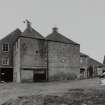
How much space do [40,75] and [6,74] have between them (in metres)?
9.20

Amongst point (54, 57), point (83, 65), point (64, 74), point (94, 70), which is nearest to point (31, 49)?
point (54, 57)

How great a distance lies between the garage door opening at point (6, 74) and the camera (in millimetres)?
37141

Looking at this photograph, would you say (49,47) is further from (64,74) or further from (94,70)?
(94,70)

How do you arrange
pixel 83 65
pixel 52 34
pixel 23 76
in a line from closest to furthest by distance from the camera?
pixel 23 76 → pixel 52 34 → pixel 83 65

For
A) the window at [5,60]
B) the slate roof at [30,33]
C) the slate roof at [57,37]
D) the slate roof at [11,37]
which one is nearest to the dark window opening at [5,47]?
the slate roof at [11,37]

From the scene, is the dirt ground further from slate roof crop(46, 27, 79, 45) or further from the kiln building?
slate roof crop(46, 27, 79, 45)

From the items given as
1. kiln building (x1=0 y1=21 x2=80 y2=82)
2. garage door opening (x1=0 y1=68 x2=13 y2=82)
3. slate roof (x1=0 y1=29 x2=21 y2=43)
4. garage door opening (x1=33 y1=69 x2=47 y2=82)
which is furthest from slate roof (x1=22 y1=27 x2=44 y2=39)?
garage door opening (x1=0 y1=68 x2=13 y2=82)

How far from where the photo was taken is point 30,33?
33.9 metres

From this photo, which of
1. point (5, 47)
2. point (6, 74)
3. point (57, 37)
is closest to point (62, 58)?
point (57, 37)

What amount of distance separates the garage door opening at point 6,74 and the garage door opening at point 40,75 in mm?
8219

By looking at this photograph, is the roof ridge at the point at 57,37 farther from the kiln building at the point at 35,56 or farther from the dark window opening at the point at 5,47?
the dark window opening at the point at 5,47

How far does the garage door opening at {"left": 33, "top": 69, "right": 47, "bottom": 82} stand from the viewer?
31.9 m

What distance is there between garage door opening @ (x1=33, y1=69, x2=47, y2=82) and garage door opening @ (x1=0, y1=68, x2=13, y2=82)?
27.0ft

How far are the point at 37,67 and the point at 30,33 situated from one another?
21.9 ft
